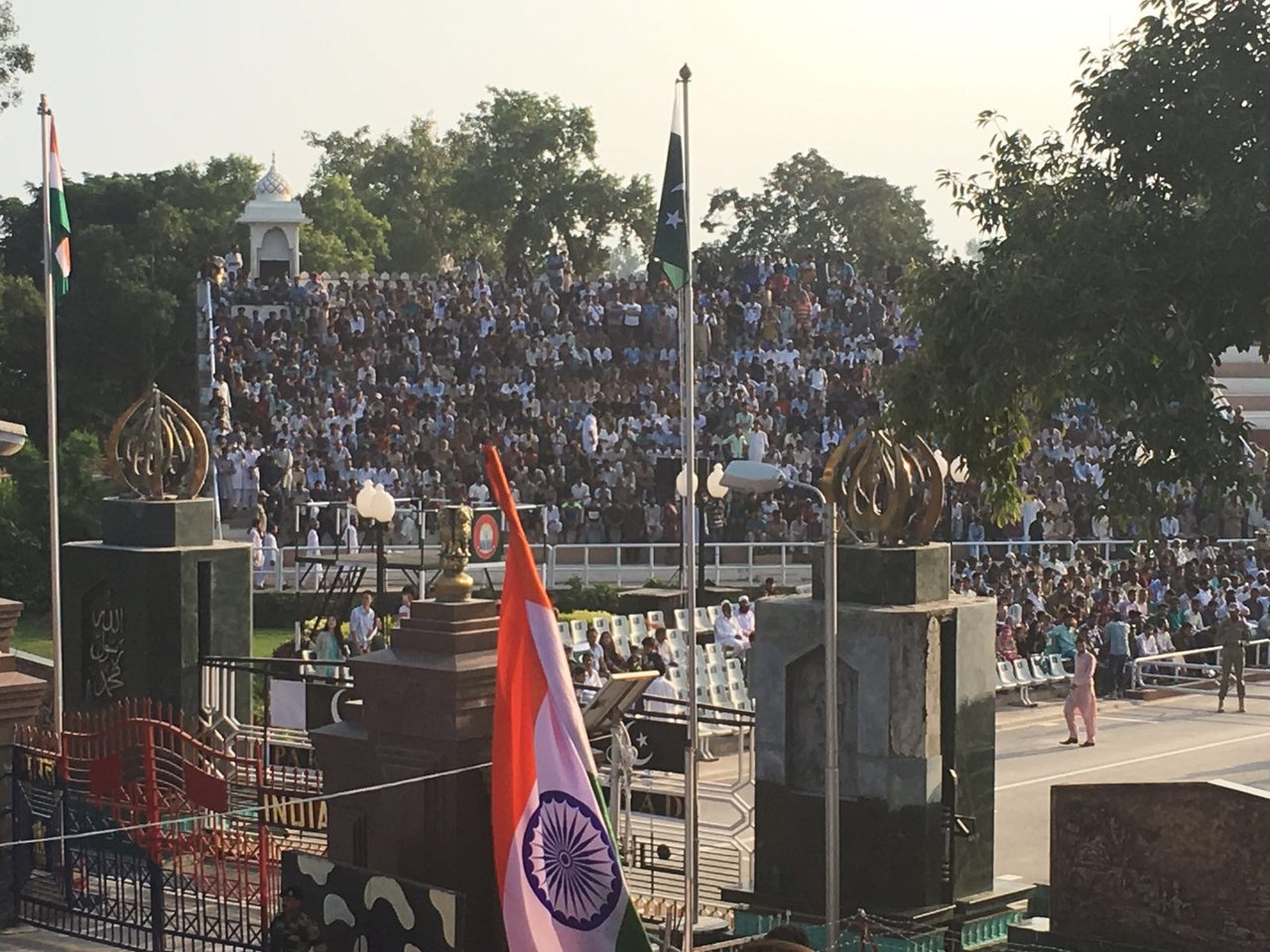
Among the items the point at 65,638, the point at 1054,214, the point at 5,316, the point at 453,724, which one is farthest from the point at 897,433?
the point at 5,316

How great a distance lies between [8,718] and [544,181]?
61.4m

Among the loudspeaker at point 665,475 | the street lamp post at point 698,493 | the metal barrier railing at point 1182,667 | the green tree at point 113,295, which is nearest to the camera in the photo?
the street lamp post at point 698,493

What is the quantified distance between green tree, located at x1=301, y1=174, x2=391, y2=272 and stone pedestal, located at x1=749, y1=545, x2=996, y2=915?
52.9 metres

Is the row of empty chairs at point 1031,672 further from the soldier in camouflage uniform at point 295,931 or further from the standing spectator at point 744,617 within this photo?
the soldier in camouflage uniform at point 295,931

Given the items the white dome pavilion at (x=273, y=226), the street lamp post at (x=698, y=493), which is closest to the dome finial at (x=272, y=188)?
the white dome pavilion at (x=273, y=226)

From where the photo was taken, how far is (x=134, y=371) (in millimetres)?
49906

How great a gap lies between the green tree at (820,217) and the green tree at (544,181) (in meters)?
15.3

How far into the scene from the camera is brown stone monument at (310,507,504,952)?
952 centimetres

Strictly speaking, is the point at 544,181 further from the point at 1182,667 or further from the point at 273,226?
the point at 1182,667

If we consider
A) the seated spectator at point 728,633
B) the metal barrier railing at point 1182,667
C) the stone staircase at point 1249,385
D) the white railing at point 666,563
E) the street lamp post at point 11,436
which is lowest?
the metal barrier railing at point 1182,667

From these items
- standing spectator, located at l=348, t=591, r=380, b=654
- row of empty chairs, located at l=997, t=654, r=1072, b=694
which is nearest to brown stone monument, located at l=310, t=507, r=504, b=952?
standing spectator, located at l=348, t=591, r=380, b=654

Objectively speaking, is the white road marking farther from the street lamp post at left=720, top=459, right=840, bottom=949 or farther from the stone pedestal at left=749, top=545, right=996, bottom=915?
the street lamp post at left=720, top=459, right=840, bottom=949

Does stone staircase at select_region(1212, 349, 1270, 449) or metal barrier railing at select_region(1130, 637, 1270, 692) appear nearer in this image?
metal barrier railing at select_region(1130, 637, 1270, 692)

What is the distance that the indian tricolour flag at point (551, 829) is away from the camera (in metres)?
8.59
